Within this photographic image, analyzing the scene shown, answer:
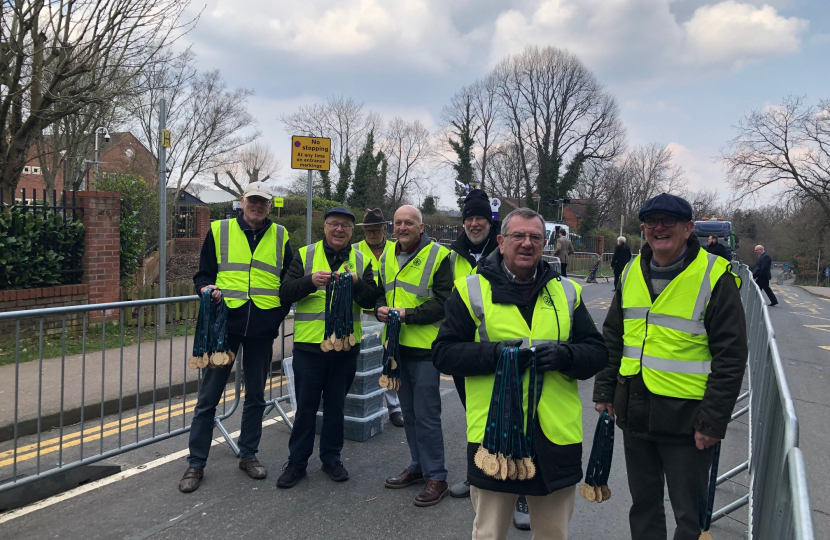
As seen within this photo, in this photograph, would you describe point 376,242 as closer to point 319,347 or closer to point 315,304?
point 315,304

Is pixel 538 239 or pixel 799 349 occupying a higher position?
pixel 538 239

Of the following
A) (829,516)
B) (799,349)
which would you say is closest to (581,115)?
(799,349)

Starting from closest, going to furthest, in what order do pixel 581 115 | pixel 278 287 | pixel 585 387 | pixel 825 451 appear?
pixel 278 287 < pixel 825 451 < pixel 585 387 < pixel 581 115

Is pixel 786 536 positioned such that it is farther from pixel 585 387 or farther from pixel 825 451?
pixel 585 387

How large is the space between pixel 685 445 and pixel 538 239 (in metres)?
1.26

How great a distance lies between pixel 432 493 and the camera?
4.12 metres

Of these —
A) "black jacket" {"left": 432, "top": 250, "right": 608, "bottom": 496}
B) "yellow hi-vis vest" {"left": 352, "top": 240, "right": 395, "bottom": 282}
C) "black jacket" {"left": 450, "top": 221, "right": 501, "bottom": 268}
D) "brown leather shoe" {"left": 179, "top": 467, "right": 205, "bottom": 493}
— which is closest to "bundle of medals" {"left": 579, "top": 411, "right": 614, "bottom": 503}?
"black jacket" {"left": 432, "top": 250, "right": 608, "bottom": 496}

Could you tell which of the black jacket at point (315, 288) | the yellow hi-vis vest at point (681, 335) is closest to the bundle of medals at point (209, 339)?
the black jacket at point (315, 288)

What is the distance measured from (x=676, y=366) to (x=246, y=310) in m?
2.97

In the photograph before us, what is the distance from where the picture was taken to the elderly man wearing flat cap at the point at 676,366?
277cm

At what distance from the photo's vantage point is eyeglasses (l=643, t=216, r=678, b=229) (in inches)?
115

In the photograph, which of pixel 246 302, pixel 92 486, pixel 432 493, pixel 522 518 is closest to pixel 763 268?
pixel 522 518

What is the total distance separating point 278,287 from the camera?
15.1 feet

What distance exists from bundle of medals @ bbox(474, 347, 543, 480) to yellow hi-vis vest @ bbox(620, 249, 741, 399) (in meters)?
0.81
